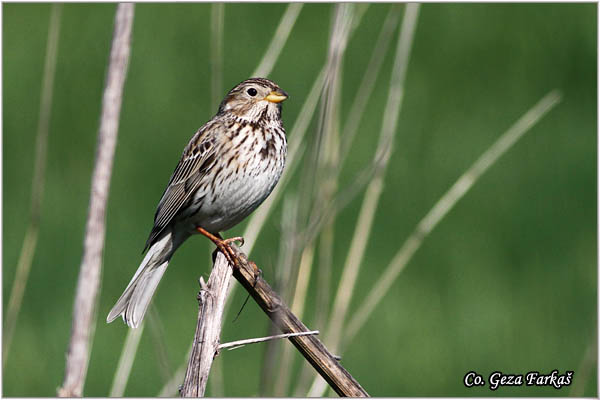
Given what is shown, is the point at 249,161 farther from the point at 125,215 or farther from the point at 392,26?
the point at 125,215

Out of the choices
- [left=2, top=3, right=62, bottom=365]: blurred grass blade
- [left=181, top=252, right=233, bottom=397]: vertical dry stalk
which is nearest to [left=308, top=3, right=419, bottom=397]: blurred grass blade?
[left=181, top=252, right=233, bottom=397]: vertical dry stalk

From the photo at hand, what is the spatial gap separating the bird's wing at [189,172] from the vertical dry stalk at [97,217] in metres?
1.46

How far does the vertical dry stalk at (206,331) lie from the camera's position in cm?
260

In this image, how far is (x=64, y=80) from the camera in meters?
8.64

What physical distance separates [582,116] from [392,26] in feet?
18.3

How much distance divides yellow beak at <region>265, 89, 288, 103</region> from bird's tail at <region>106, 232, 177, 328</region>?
2.55ft

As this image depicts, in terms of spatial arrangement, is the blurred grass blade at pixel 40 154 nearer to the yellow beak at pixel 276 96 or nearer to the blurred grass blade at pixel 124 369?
the blurred grass blade at pixel 124 369

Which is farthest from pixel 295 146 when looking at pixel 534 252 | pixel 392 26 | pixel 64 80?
pixel 64 80

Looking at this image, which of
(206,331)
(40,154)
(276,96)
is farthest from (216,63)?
(276,96)

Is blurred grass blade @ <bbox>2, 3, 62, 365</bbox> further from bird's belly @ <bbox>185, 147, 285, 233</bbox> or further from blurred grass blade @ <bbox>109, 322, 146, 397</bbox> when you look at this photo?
bird's belly @ <bbox>185, 147, 285, 233</bbox>

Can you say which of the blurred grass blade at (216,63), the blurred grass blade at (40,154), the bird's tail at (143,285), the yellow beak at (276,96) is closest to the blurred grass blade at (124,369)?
the bird's tail at (143,285)

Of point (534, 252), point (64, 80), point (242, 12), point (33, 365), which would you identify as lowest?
point (33, 365)

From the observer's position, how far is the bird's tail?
394 centimetres

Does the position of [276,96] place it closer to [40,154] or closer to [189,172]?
[189,172]
